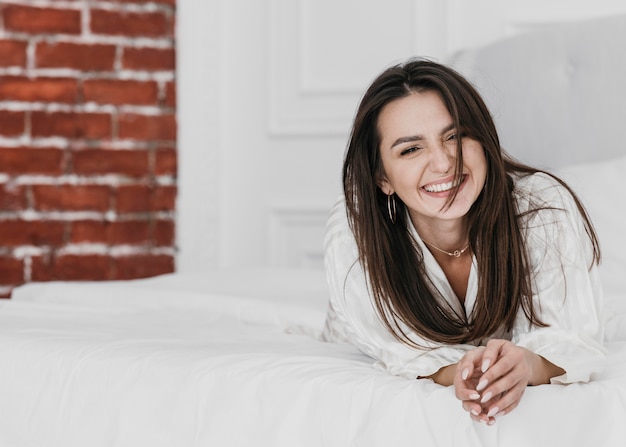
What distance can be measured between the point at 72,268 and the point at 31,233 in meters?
0.15

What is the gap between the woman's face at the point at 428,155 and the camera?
1248 millimetres

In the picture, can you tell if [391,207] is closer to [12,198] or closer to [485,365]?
[485,365]

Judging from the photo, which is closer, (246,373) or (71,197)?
(246,373)

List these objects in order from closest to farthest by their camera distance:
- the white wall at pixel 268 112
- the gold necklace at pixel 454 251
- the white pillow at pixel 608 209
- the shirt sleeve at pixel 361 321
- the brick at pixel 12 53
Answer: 1. the shirt sleeve at pixel 361 321
2. the gold necklace at pixel 454 251
3. the white pillow at pixel 608 209
4. the brick at pixel 12 53
5. the white wall at pixel 268 112

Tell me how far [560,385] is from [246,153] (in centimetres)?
189

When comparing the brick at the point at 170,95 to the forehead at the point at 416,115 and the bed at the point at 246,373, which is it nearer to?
the bed at the point at 246,373

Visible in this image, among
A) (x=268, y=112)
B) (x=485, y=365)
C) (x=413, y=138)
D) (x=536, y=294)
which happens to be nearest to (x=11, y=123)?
(x=268, y=112)

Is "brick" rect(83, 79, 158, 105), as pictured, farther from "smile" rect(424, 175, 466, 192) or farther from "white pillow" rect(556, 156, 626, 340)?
"smile" rect(424, 175, 466, 192)

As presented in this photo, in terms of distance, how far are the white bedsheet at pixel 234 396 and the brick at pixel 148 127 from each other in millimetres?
Answer: 1127

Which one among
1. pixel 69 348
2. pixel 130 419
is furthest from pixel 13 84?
pixel 130 419

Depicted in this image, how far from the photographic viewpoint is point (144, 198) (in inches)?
107

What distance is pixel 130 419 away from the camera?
121 cm

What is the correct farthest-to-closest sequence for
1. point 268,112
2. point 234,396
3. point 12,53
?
1. point 268,112
2. point 12,53
3. point 234,396

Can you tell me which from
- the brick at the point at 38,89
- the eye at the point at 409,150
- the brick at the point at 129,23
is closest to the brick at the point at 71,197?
the brick at the point at 38,89
